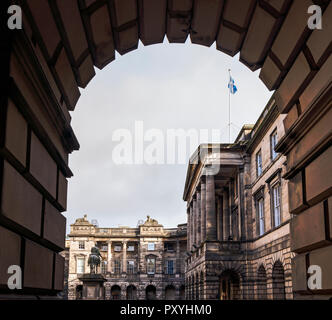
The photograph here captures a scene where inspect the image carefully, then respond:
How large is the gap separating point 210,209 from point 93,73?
→ 3195 cm

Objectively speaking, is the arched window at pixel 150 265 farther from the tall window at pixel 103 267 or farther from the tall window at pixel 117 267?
the tall window at pixel 103 267

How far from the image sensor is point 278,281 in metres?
29.2

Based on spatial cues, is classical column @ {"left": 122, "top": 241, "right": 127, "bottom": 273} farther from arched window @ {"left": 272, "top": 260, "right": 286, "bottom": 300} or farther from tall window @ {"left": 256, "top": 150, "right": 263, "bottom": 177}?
arched window @ {"left": 272, "top": 260, "right": 286, "bottom": 300}

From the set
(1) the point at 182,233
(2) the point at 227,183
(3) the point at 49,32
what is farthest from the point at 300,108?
(1) the point at 182,233

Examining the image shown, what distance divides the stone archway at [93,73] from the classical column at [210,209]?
1198 inches

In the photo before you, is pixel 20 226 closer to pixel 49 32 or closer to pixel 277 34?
pixel 49 32

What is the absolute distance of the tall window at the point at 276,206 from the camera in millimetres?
29094

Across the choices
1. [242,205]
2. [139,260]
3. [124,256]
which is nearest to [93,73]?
[242,205]

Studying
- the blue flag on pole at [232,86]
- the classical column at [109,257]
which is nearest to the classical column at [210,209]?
the blue flag on pole at [232,86]

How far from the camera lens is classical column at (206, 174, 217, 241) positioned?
36.9m

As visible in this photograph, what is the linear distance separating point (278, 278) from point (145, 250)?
163 ft

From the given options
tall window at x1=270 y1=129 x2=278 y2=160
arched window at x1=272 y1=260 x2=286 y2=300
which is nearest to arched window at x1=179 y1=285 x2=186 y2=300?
arched window at x1=272 y1=260 x2=286 y2=300

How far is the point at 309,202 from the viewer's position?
5605 mm

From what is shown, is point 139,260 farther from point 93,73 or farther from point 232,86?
point 93,73
